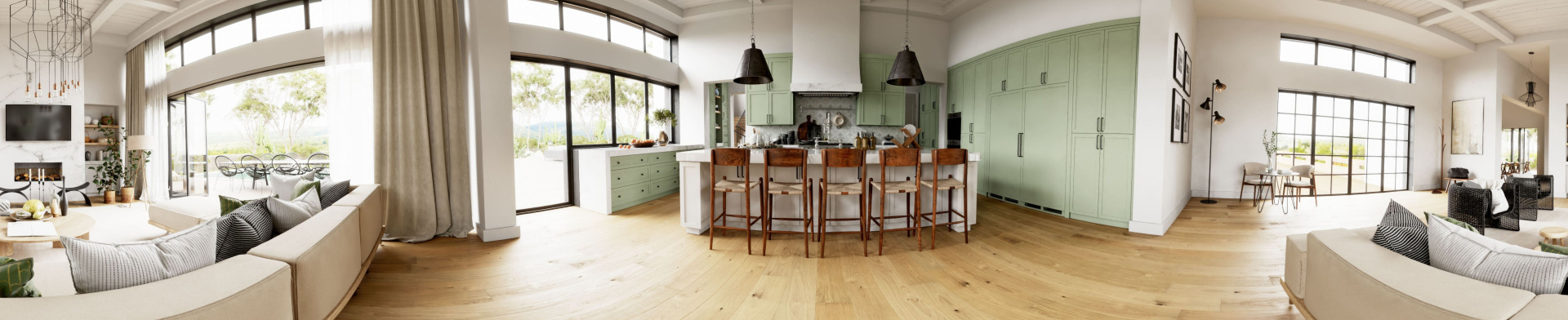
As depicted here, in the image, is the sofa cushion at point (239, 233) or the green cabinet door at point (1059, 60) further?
the green cabinet door at point (1059, 60)

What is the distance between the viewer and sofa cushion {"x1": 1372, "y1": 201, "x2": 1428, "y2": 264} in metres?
1.46

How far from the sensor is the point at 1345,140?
628cm

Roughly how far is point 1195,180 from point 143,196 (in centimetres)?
1247

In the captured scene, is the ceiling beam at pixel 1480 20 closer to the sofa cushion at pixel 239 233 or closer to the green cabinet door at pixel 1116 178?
the green cabinet door at pixel 1116 178

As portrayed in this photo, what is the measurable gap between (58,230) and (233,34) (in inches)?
89.6

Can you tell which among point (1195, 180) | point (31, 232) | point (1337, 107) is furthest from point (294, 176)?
point (1337, 107)

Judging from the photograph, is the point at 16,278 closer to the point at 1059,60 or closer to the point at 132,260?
the point at 132,260

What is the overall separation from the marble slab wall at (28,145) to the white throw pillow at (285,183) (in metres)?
2.36

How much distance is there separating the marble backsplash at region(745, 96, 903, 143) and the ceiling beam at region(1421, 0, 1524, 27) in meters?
6.13

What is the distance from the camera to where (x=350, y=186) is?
309 cm

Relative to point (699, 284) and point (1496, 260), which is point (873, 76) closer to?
point (699, 284)

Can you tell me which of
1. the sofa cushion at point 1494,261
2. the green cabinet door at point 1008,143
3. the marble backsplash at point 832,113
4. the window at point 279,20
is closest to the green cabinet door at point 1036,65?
the green cabinet door at point 1008,143

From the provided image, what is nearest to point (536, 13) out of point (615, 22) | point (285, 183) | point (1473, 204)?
point (615, 22)

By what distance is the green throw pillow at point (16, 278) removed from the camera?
1084 mm
